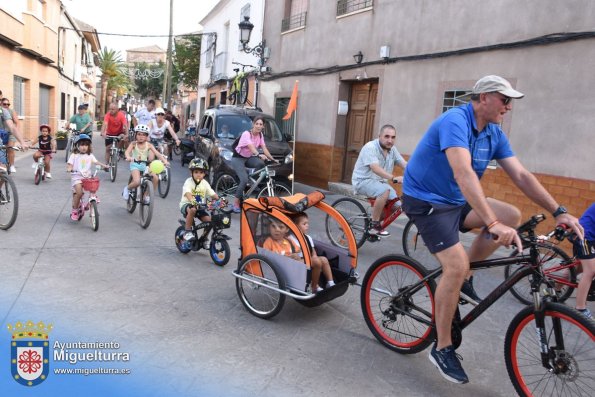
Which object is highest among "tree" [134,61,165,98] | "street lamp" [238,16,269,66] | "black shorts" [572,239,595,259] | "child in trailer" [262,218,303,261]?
"tree" [134,61,165,98]

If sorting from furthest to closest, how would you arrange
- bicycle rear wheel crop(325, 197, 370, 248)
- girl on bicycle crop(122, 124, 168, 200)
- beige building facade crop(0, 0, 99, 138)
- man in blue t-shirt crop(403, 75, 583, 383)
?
beige building facade crop(0, 0, 99, 138), girl on bicycle crop(122, 124, 168, 200), bicycle rear wheel crop(325, 197, 370, 248), man in blue t-shirt crop(403, 75, 583, 383)

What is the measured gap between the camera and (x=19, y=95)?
19219 millimetres

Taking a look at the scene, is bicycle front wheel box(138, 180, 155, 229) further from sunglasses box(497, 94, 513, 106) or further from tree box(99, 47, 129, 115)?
tree box(99, 47, 129, 115)

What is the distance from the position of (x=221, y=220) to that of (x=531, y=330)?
353cm

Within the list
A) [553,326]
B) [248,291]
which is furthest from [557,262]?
[248,291]

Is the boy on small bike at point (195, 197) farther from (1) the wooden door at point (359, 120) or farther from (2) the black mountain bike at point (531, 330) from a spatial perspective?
(1) the wooden door at point (359, 120)

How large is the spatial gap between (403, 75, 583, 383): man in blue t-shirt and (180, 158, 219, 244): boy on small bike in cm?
315

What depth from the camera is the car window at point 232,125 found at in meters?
11.5

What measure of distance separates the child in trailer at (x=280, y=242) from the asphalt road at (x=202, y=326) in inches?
23.4

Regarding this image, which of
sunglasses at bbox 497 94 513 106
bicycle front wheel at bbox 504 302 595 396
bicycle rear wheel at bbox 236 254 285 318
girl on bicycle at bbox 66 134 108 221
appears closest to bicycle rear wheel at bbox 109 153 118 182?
girl on bicycle at bbox 66 134 108 221

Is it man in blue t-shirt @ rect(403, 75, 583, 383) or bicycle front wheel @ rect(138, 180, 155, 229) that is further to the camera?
bicycle front wheel @ rect(138, 180, 155, 229)

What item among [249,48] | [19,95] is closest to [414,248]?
[249,48]

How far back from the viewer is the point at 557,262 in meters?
4.55

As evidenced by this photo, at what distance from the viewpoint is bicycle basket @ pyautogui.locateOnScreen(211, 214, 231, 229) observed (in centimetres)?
562
